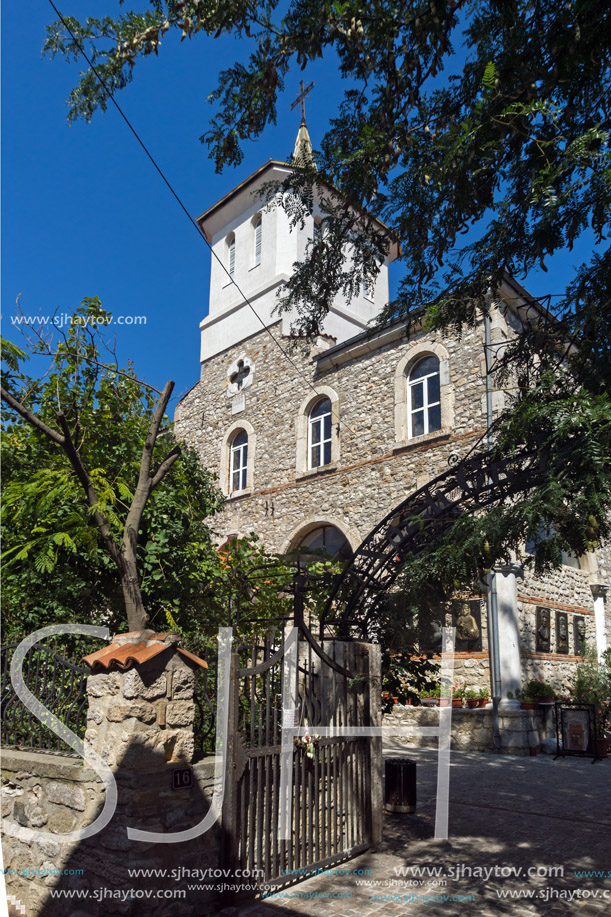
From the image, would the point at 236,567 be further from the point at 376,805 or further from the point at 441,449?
the point at 441,449

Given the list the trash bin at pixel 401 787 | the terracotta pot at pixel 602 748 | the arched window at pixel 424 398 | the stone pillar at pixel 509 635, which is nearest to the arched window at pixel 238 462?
the arched window at pixel 424 398

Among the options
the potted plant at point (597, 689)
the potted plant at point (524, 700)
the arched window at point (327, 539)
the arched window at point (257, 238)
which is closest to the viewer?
the potted plant at point (524, 700)

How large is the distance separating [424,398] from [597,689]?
6377 mm

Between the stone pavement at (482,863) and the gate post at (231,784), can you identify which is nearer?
the gate post at (231,784)

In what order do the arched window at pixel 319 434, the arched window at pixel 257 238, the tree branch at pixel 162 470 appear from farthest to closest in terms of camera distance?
the arched window at pixel 257 238 < the arched window at pixel 319 434 < the tree branch at pixel 162 470

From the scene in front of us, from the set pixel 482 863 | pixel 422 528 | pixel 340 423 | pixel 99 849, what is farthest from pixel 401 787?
pixel 340 423

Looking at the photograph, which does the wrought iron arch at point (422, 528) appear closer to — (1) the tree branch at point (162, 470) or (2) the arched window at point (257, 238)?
(1) the tree branch at point (162, 470)

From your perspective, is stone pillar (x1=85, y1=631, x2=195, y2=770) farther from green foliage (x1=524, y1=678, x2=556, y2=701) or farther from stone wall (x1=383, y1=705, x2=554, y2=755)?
green foliage (x1=524, y1=678, x2=556, y2=701)

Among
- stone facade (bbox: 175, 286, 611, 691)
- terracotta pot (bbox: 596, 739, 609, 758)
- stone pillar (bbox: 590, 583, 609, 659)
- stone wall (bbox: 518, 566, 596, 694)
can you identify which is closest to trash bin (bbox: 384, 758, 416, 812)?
stone facade (bbox: 175, 286, 611, 691)

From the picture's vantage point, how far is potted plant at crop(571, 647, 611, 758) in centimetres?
1187

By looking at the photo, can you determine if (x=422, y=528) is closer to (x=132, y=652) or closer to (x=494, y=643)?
(x=132, y=652)

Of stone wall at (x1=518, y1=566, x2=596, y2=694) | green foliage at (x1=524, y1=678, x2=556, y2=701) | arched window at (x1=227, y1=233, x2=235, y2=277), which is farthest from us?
arched window at (x1=227, y1=233, x2=235, y2=277)

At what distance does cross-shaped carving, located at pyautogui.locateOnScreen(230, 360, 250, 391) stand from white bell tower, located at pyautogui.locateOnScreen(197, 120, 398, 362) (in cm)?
72

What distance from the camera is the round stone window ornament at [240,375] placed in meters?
17.5
